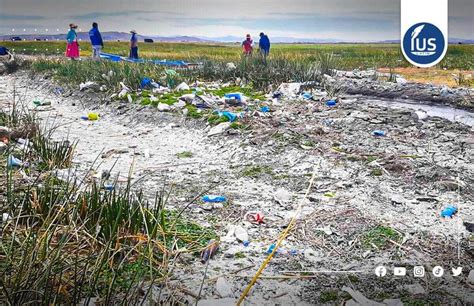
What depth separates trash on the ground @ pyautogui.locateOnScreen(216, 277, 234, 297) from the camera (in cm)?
126

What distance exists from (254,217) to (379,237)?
1.45 ft

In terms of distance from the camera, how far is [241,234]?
1616 millimetres

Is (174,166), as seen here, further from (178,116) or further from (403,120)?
(403,120)

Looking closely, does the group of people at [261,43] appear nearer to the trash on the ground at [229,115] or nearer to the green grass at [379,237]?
the trash on the ground at [229,115]

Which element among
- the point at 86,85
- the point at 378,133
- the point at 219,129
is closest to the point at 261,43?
the point at 219,129

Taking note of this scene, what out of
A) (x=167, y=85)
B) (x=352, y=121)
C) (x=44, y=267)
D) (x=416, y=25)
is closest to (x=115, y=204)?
(x=44, y=267)

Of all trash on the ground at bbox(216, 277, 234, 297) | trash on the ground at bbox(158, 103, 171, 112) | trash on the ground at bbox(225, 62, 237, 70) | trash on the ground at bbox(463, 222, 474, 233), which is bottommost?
trash on the ground at bbox(216, 277, 234, 297)

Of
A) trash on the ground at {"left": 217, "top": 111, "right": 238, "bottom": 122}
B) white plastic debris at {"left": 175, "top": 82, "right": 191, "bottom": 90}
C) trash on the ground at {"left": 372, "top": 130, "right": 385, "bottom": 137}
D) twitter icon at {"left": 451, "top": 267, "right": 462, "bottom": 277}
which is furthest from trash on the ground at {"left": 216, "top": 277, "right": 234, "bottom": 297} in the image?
white plastic debris at {"left": 175, "top": 82, "right": 191, "bottom": 90}

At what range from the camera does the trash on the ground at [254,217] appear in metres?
1.74

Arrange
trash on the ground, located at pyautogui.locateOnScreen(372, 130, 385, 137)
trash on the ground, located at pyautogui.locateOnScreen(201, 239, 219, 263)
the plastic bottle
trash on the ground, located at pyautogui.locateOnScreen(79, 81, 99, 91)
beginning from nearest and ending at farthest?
trash on the ground, located at pyautogui.locateOnScreen(201, 239, 219, 263)
the plastic bottle
trash on the ground, located at pyautogui.locateOnScreen(372, 130, 385, 137)
trash on the ground, located at pyautogui.locateOnScreen(79, 81, 99, 91)

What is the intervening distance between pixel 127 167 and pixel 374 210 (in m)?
1.17

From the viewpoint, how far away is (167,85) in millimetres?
4574

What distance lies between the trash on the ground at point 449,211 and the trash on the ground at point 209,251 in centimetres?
85

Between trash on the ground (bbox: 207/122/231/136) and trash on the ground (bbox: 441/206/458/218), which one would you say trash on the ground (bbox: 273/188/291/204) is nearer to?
trash on the ground (bbox: 441/206/458/218)
